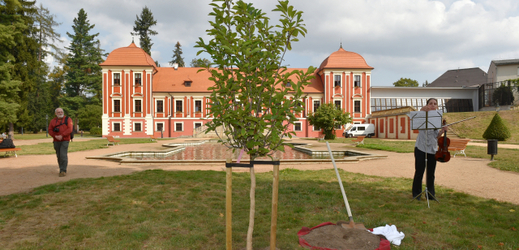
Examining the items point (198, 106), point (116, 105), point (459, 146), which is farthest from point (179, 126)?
point (459, 146)

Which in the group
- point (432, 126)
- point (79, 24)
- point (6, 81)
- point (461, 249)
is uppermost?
point (79, 24)

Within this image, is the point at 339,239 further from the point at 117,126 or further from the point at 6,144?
the point at 117,126

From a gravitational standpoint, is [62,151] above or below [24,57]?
below

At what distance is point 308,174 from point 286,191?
2.54 metres

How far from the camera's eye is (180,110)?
42531 millimetres

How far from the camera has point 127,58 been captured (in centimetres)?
4084

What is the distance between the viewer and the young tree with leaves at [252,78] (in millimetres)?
2736

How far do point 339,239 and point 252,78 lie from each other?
2.20 meters

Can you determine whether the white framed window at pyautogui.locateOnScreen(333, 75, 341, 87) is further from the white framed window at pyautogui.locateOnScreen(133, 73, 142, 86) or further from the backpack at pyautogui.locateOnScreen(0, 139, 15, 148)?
the backpack at pyautogui.locateOnScreen(0, 139, 15, 148)

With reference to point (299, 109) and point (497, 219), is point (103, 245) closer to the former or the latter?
point (299, 109)

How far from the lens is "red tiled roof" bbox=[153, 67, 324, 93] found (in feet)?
140

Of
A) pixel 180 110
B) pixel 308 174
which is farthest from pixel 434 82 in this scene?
pixel 308 174

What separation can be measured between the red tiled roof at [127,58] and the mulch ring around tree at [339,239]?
40.9 m

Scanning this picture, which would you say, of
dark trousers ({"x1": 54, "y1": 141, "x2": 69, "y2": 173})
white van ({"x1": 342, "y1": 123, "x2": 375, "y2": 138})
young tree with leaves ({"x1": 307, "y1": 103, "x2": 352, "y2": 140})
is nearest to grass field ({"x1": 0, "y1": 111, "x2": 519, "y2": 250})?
dark trousers ({"x1": 54, "y1": 141, "x2": 69, "y2": 173})
